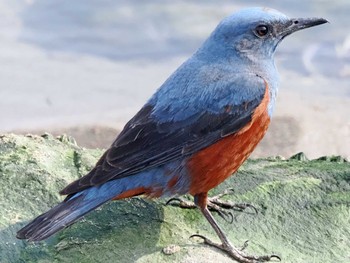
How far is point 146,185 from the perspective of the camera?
193 inches

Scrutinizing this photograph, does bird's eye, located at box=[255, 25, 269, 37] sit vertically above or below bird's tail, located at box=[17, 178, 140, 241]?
above

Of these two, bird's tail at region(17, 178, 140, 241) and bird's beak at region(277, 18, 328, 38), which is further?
bird's beak at region(277, 18, 328, 38)

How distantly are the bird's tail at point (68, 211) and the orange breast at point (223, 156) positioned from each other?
39 cm

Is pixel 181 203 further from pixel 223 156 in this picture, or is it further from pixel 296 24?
pixel 296 24

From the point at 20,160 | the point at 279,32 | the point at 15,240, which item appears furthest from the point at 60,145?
the point at 279,32

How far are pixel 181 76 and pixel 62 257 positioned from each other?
1084mm

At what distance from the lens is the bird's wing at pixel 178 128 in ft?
15.9

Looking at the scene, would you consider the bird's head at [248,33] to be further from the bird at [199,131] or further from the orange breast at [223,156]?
the orange breast at [223,156]

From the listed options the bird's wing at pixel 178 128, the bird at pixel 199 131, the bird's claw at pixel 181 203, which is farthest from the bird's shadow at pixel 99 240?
the bird's wing at pixel 178 128

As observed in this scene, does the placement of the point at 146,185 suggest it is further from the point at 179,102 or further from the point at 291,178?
the point at 291,178

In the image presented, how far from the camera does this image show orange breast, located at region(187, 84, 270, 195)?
4.95 metres

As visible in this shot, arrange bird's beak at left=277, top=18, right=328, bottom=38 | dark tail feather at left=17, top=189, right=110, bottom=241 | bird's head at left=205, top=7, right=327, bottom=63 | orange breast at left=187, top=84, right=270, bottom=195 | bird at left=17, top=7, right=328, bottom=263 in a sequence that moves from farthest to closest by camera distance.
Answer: bird's beak at left=277, top=18, right=328, bottom=38
bird's head at left=205, top=7, right=327, bottom=63
orange breast at left=187, top=84, right=270, bottom=195
bird at left=17, top=7, right=328, bottom=263
dark tail feather at left=17, top=189, right=110, bottom=241

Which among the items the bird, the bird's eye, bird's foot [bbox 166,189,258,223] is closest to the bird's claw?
bird's foot [bbox 166,189,258,223]

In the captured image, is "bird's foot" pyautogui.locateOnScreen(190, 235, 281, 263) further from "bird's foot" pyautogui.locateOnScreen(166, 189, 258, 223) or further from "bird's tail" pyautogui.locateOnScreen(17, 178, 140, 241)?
"bird's tail" pyautogui.locateOnScreen(17, 178, 140, 241)
